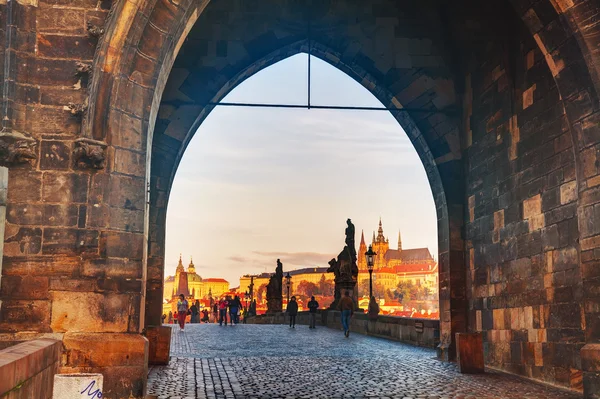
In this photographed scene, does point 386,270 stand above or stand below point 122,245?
above

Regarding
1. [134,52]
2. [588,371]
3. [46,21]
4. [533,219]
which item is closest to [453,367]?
[533,219]

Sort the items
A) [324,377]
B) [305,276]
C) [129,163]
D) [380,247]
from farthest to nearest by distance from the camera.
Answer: [380,247], [305,276], [324,377], [129,163]

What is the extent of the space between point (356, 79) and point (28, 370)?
1078cm

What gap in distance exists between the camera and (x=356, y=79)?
45.8ft

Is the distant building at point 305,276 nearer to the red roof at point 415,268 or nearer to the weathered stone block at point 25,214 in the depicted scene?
the red roof at point 415,268

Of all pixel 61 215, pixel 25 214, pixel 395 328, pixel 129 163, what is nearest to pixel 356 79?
pixel 395 328

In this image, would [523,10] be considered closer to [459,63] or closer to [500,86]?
[500,86]

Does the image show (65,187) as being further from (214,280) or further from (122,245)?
(214,280)

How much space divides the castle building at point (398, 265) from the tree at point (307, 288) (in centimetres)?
894

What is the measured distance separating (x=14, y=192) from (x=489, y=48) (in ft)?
24.9

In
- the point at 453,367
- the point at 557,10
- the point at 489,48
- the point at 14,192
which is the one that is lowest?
the point at 453,367

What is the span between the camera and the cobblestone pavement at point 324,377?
25.6ft

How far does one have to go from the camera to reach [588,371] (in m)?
7.20

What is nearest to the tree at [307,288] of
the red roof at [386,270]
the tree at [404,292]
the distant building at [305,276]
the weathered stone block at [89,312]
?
the distant building at [305,276]
